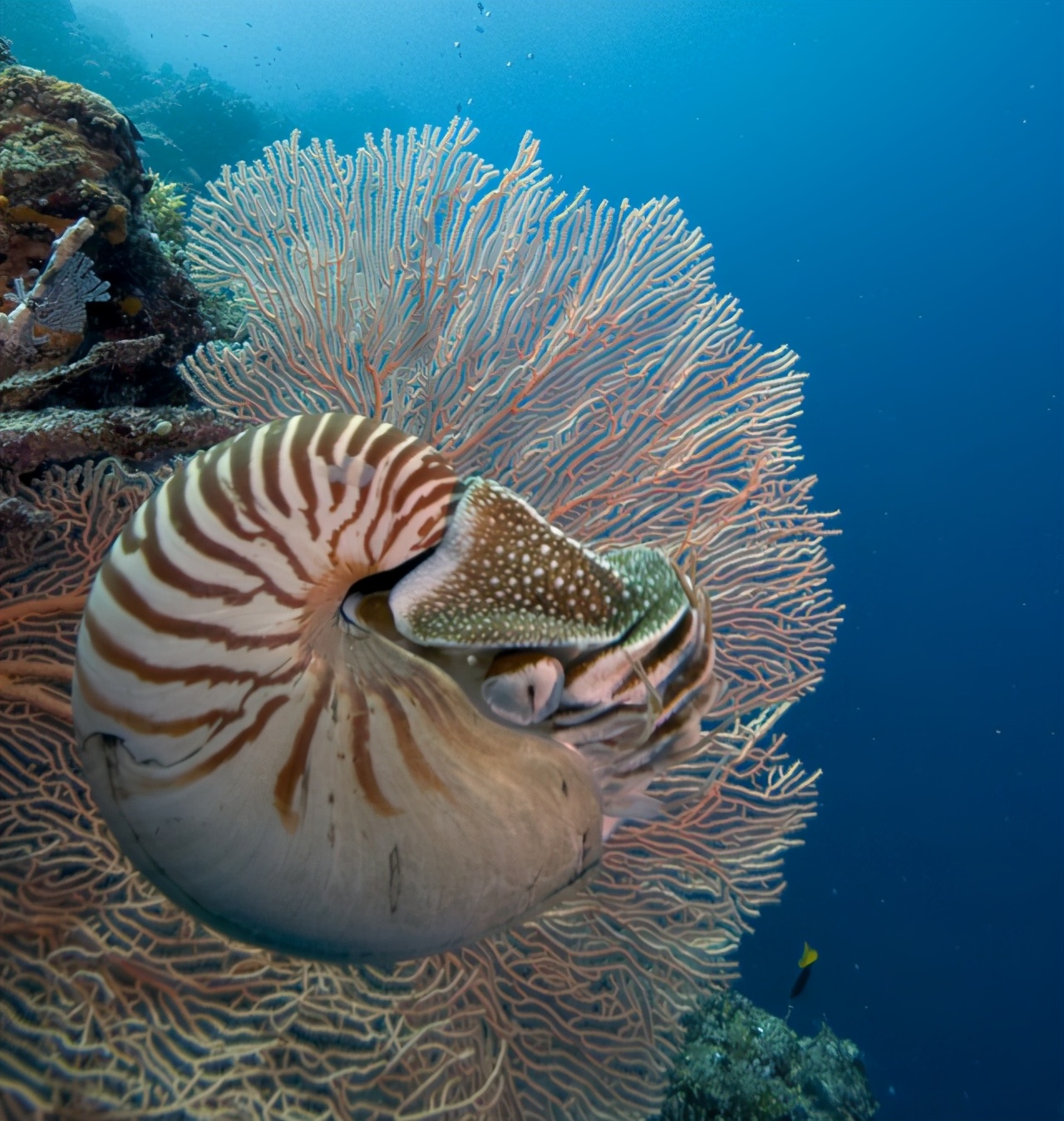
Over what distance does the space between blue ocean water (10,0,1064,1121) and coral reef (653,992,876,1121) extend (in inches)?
324

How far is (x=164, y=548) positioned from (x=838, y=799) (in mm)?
19949

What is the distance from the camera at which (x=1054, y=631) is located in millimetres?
19656

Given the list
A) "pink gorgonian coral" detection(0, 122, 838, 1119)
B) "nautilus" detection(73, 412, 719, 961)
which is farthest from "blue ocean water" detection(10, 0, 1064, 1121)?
"nautilus" detection(73, 412, 719, 961)

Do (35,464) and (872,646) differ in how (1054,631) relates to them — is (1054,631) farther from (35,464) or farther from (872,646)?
(35,464)

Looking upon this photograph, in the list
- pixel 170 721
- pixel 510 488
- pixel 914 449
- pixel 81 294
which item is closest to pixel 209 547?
pixel 170 721

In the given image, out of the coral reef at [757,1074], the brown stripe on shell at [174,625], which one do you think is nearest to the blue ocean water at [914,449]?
the coral reef at [757,1074]

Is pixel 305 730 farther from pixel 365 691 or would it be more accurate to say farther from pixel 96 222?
pixel 96 222

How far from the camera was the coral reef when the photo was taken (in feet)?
20.8

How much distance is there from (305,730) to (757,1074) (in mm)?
7484

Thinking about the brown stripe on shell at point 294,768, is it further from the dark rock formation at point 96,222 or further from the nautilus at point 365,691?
the dark rock formation at point 96,222

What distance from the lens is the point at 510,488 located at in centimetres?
310

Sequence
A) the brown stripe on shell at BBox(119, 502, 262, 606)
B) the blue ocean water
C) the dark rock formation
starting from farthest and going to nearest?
the blue ocean water, the dark rock formation, the brown stripe on shell at BBox(119, 502, 262, 606)

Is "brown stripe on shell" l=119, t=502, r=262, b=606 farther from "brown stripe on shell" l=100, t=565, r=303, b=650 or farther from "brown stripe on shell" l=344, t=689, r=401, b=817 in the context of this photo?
"brown stripe on shell" l=344, t=689, r=401, b=817

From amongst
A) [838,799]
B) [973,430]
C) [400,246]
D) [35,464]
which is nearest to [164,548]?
[35,464]
